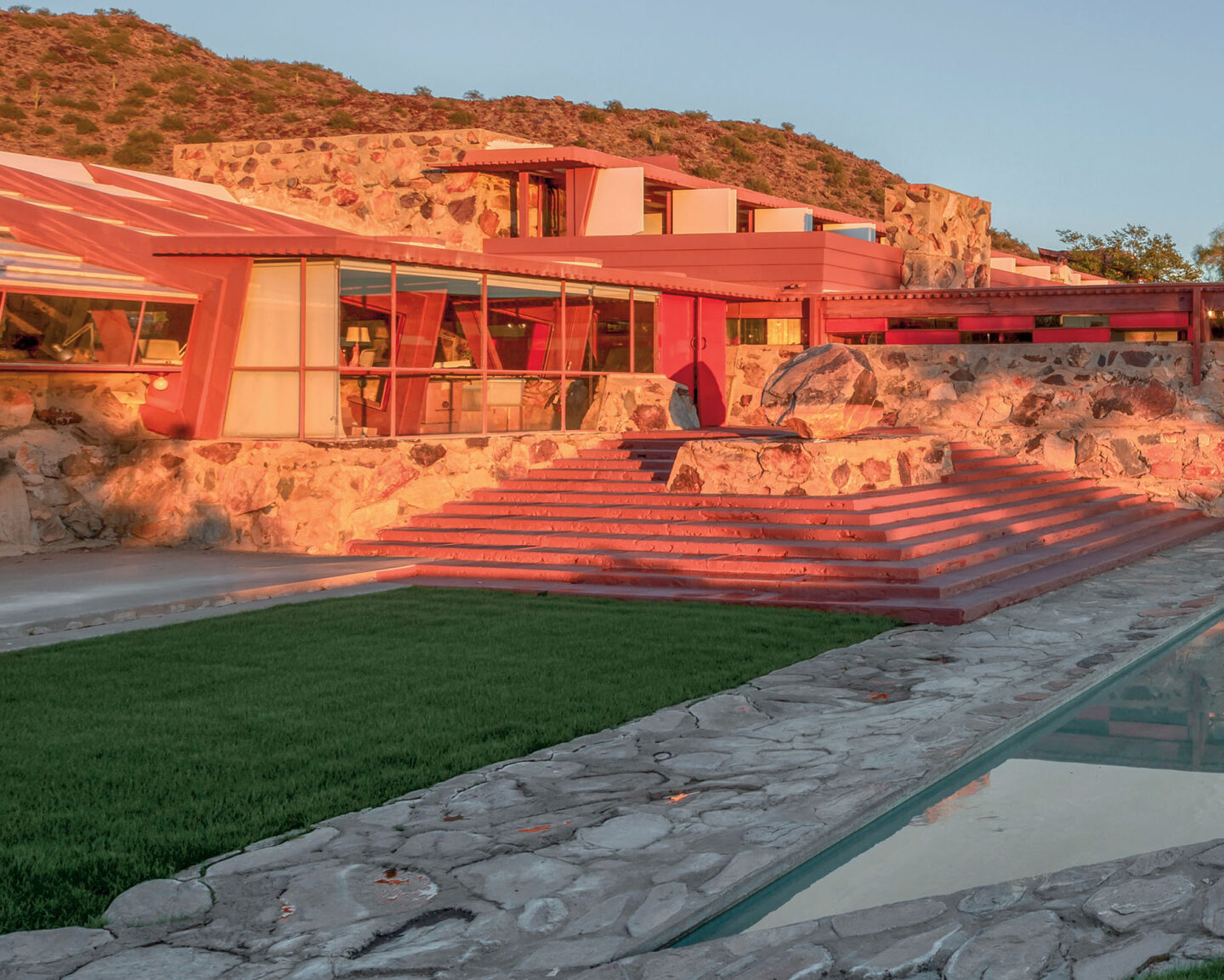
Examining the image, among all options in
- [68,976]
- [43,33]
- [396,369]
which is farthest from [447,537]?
[43,33]

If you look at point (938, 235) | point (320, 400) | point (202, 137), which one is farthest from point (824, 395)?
point (202, 137)

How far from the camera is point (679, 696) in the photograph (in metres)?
8.23

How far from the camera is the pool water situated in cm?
521

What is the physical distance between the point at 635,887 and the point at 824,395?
434 inches

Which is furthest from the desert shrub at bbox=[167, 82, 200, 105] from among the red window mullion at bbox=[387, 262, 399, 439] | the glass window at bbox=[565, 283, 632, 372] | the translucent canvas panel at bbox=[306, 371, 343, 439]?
Result: the translucent canvas panel at bbox=[306, 371, 343, 439]

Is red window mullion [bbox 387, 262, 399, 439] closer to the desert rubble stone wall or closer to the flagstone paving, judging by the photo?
the flagstone paving

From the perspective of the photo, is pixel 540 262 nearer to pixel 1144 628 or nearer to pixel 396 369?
pixel 396 369

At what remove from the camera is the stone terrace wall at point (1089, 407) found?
2033 cm

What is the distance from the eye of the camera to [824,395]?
15.4 m

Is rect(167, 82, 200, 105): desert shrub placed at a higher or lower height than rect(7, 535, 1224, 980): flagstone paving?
higher

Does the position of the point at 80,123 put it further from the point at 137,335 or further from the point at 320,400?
the point at 320,400

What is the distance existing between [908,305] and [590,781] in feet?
55.3

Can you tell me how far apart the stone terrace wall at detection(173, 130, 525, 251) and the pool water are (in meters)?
22.9

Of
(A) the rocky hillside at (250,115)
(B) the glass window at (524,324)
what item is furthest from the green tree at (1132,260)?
(B) the glass window at (524,324)
